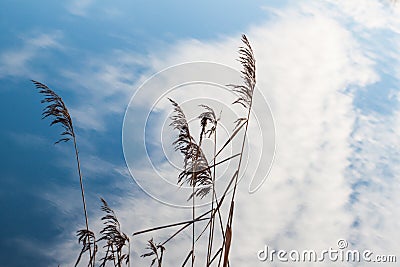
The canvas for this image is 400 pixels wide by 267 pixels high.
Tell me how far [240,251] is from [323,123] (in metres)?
2.61

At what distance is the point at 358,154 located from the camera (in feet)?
23.6

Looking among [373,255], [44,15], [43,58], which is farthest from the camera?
[44,15]

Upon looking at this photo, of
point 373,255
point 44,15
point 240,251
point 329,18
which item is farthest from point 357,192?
point 44,15

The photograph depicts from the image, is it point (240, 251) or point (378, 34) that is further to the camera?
point (378, 34)

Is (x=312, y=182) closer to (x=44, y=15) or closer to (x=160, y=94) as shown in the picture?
(x=160, y=94)

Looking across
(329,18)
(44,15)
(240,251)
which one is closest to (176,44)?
(44,15)

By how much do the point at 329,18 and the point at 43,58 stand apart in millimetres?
4123

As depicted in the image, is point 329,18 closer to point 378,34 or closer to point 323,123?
point 378,34

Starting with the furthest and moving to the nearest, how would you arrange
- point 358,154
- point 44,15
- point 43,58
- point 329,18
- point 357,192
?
1. point 329,18
2. point 44,15
3. point 43,58
4. point 358,154
5. point 357,192

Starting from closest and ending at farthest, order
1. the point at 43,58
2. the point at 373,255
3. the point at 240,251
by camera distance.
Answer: the point at 240,251 → the point at 373,255 → the point at 43,58

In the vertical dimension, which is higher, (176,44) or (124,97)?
(176,44)

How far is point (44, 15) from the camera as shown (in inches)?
358

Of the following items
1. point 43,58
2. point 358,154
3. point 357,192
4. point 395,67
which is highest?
point 395,67

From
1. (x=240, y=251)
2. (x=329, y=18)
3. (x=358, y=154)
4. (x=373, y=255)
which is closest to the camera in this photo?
(x=240, y=251)
